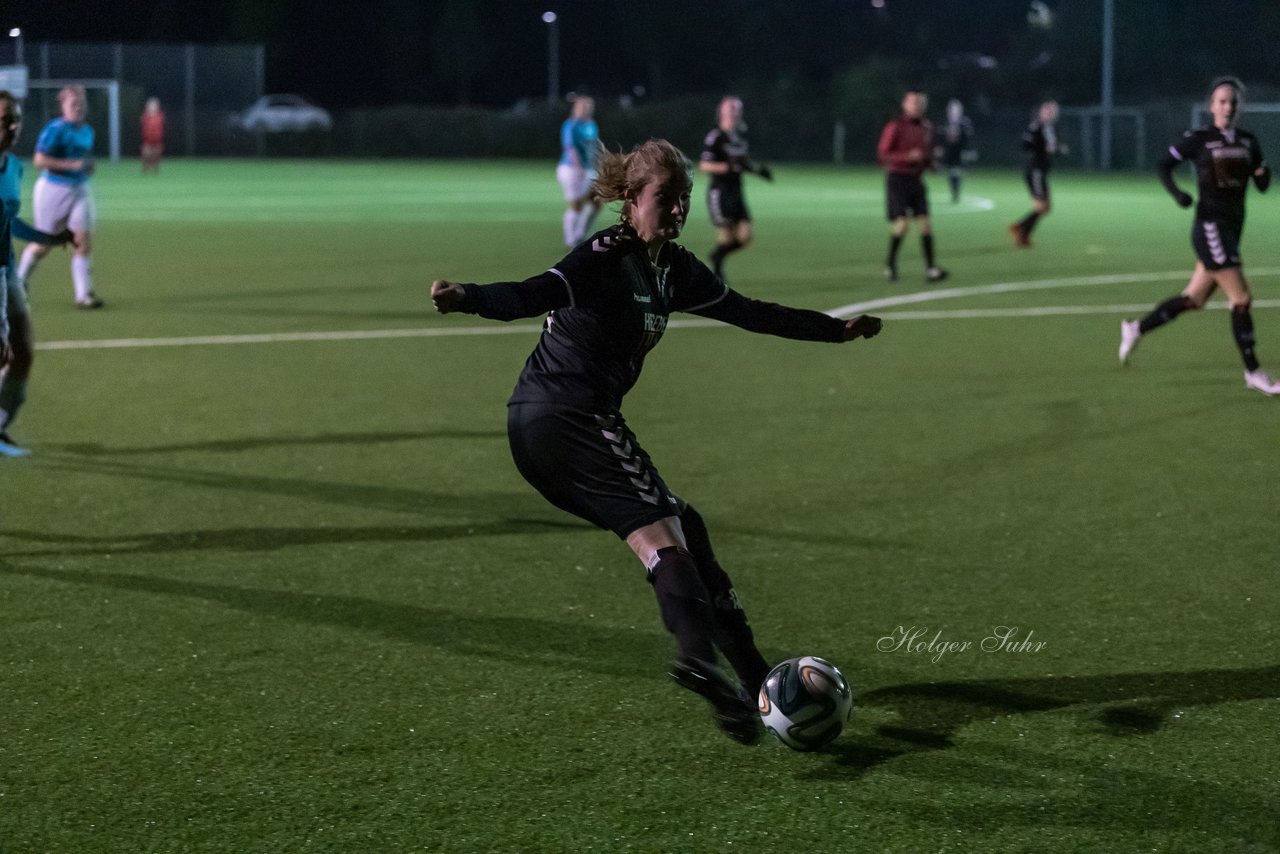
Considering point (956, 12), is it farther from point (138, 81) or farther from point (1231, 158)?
point (1231, 158)

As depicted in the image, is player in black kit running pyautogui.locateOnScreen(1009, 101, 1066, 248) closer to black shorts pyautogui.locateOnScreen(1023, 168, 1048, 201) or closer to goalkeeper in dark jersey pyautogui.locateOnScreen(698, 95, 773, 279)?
black shorts pyautogui.locateOnScreen(1023, 168, 1048, 201)

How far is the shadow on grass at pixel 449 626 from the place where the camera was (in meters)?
5.85

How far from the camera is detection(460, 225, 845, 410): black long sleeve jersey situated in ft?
15.6

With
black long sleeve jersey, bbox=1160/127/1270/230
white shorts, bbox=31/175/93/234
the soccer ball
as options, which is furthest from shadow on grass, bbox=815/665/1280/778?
white shorts, bbox=31/175/93/234

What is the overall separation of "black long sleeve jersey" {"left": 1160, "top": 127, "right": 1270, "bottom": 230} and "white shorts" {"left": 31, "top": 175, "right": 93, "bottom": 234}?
410 inches

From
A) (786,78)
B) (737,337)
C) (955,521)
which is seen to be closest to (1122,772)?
(955,521)

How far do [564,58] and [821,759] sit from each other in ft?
322

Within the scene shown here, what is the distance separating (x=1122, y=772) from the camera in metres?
4.71

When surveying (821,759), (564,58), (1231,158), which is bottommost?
(821,759)

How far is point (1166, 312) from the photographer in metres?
12.0

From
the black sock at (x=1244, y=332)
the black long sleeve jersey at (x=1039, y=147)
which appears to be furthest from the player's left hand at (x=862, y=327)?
the black long sleeve jersey at (x=1039, y=147)

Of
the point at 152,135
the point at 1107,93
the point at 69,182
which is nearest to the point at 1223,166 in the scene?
the point at 69,182

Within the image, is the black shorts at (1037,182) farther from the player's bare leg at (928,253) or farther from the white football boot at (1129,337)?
the white football boot at (1129,337)

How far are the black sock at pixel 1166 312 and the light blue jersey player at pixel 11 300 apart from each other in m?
7.26
